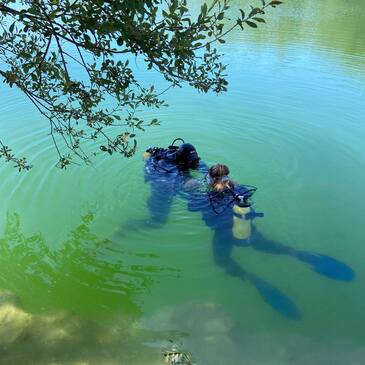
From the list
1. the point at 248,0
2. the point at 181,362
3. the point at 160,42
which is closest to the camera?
the point at 160,42

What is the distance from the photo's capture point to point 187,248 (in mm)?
6785

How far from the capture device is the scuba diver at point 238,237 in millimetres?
5887

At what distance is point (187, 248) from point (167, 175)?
5.21 feet

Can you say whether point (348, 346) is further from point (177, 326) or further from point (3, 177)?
point (3, 177)

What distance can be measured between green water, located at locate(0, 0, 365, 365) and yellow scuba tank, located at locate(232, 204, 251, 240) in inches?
13.6

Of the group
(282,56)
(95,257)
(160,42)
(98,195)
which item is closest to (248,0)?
(282,56)

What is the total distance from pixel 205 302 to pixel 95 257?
197 centimetres

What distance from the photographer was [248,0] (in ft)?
90.1

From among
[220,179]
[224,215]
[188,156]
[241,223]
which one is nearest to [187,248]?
[224,215]

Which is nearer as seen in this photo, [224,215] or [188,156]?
[224,215]

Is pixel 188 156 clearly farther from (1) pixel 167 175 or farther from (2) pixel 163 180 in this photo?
(2) pixel 163 180

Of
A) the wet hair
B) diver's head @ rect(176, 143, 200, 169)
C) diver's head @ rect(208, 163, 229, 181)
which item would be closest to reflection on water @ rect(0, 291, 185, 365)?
the wet hair

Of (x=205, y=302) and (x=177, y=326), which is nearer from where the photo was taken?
(x=177, y=326)

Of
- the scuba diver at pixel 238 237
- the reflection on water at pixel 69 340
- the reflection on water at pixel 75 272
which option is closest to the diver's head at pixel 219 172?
the scuba diver at pixel 238 237
